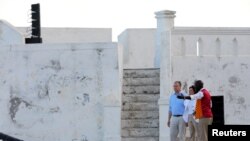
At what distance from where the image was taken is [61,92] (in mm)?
32344

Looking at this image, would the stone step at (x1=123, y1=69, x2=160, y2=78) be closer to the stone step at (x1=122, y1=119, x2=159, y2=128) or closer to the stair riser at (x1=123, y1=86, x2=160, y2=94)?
the stair riser at (x1=123, y1=86, x2=160, y2=94)

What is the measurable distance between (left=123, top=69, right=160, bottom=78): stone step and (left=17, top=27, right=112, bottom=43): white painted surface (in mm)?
2781

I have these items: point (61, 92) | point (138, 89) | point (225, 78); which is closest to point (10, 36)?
point (61, 92)

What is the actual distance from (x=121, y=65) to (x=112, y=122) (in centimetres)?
171

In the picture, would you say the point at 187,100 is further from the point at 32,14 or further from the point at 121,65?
the point at 32,14

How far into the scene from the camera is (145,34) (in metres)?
35.9

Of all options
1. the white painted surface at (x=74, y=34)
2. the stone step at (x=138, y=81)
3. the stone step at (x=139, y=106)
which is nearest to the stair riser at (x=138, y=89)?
the stone step at (x=138, y=81)

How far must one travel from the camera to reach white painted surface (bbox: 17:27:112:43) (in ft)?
119

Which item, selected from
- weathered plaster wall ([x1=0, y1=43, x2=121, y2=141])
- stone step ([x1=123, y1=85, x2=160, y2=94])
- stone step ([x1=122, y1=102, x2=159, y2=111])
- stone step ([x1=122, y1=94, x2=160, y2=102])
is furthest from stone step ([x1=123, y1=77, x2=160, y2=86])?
weathered plaster wall ([x1=0, y1=43, x2=121, y2=141])

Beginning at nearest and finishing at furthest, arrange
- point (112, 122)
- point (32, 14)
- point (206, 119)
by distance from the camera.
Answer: point (206, 119), point (112, 122), point (32, 14)

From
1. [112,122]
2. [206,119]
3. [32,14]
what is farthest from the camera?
[32,14]

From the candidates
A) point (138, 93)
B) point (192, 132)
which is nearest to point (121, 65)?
point (138, 93)

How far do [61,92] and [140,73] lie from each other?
2.11m

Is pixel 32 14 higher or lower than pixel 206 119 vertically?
higher
